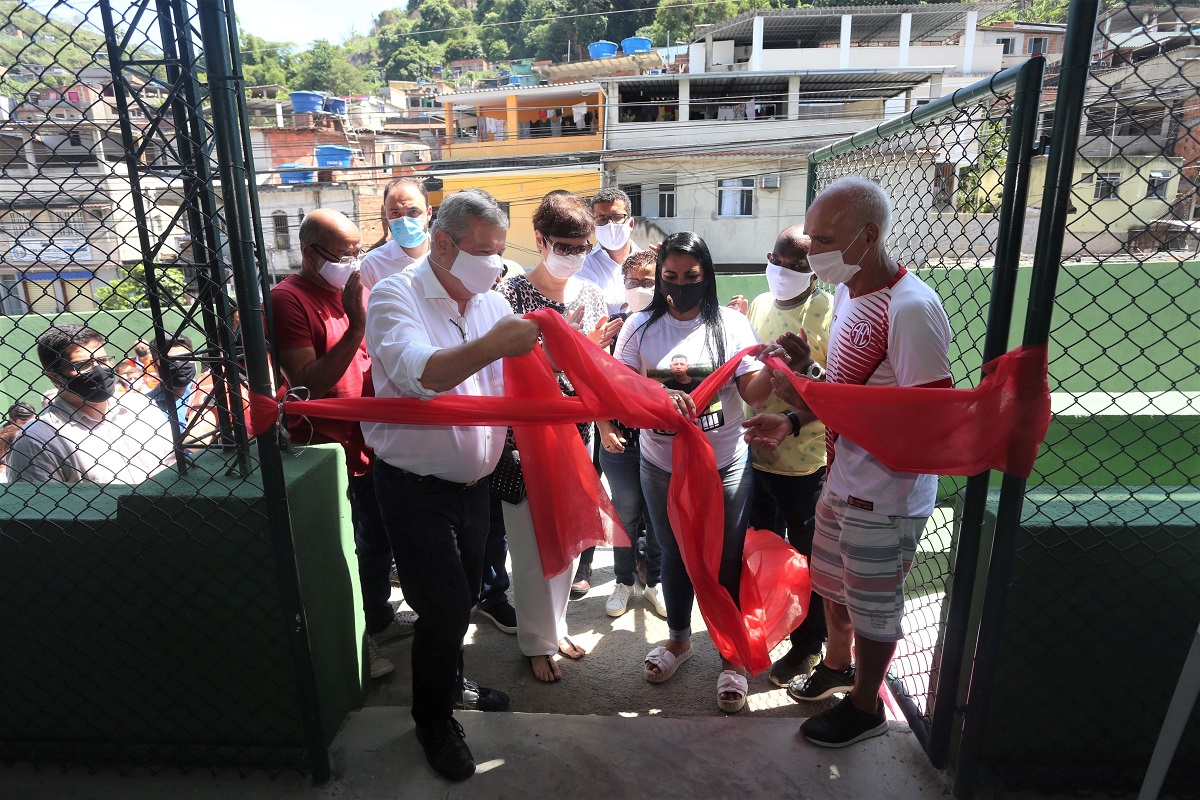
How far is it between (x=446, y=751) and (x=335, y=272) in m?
1.85

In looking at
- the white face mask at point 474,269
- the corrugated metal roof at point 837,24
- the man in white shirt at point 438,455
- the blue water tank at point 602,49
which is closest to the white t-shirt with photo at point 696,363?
the man in white shirt at point 438,455

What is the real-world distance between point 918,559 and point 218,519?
3670mm

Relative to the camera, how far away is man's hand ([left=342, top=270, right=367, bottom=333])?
2633 millimetres

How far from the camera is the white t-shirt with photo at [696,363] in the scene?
2.77 m

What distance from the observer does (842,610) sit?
2719mm

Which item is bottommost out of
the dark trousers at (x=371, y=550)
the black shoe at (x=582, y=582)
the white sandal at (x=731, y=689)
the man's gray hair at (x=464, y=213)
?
the black shoe at (x=582, y=582)

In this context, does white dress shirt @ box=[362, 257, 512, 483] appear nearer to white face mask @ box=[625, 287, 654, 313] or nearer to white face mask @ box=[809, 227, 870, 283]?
white face mask @ box=[809, 227, 870, 283]

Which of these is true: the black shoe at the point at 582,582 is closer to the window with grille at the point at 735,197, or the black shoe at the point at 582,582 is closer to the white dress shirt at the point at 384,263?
the white dress shirt at the point at 384,263

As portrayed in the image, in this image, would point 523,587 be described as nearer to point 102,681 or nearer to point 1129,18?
point 102,681

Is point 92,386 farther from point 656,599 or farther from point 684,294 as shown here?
point 656,599

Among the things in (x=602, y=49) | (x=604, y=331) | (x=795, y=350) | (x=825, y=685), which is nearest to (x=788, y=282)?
(x=795, y=350)

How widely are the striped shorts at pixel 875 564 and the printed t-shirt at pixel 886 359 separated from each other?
0.16 ft

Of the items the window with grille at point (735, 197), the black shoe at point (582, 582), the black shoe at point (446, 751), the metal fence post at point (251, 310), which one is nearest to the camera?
the metal fence post at point (251, 310)

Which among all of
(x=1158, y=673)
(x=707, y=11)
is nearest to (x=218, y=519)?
(x=1158, y=673)
